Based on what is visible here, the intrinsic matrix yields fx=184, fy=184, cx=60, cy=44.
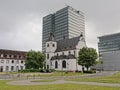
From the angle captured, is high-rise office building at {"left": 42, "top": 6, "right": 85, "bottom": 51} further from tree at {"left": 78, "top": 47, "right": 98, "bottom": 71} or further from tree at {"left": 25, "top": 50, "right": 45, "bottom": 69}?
tree at {"left": 78, "top": 47, "right": 98, "bottom": 71}

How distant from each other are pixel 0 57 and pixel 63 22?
93.1 metres

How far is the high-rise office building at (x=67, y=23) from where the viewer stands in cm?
17368

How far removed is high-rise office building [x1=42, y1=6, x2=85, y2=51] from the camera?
17368 centimetres

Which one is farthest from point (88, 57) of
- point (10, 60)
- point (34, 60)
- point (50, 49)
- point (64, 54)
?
point (10, 60)

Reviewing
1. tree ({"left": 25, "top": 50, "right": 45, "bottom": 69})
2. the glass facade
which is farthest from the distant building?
the glass facade

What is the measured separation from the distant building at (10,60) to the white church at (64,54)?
53.3 ft

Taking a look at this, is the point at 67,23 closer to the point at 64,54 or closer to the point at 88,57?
the point at 64,54

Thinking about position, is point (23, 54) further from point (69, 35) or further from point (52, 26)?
point (52, 26)

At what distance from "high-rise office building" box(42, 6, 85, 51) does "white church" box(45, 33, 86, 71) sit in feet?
209

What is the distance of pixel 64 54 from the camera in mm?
98938

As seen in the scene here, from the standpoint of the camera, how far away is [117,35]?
615 ft

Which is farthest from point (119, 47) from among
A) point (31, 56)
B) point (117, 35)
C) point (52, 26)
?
point (31, 56)

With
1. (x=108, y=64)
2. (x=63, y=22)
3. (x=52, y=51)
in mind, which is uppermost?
(x=63, y=22)

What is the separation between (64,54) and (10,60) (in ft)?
99.0
